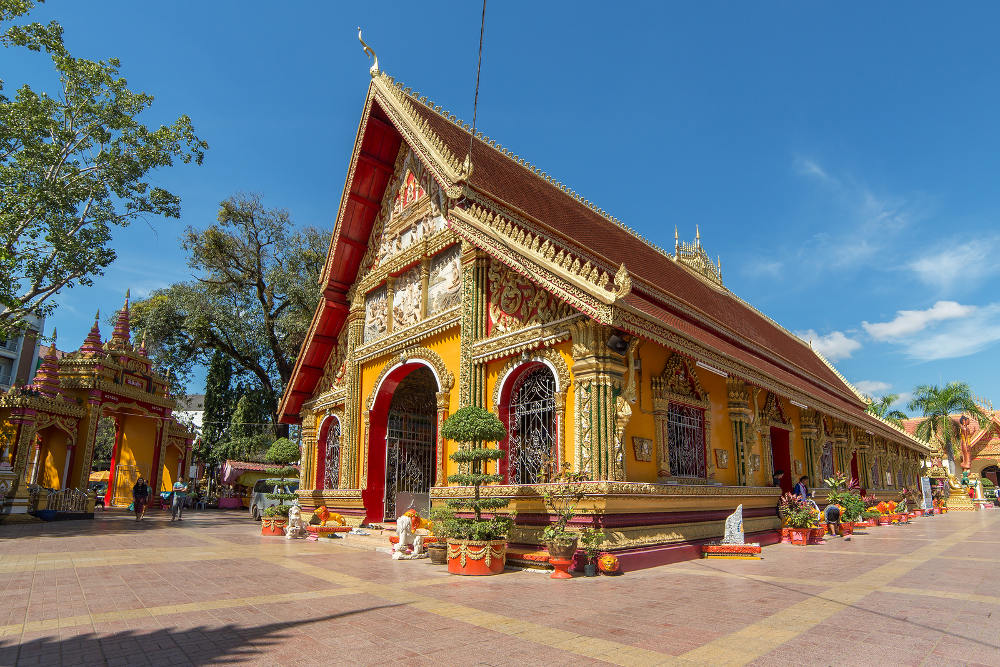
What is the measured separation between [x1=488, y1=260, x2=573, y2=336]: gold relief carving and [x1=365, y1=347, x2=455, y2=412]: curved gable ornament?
1512 millimetres

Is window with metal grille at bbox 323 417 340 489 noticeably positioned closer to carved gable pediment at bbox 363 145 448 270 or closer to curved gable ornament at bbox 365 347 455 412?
curved gable ornament at bbox 365 347 455 412

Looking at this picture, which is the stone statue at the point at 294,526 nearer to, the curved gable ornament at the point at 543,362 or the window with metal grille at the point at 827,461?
the curved gable ornament at the point at 543,362

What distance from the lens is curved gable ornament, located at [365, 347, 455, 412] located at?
1180 centimetres

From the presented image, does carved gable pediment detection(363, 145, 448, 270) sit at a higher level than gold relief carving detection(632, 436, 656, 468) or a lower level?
higher

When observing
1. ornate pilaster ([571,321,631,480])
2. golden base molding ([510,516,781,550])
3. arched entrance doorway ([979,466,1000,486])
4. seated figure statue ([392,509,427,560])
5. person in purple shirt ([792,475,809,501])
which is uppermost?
ornate pilaster ([571,321,631,480])

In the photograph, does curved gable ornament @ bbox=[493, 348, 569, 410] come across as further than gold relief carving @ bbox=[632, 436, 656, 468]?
Yes

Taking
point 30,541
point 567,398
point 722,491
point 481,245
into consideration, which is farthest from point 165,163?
point 722,491

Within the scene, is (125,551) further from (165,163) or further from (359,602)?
(165,163)

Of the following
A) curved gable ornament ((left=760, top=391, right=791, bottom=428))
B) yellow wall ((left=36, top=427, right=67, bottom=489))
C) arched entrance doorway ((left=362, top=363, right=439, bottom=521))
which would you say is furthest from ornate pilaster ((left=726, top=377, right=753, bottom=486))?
yellow wall ((left=36, top=427, right=67, bottom=489))

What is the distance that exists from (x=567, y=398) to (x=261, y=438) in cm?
2281

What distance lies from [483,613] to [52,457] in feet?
71.0

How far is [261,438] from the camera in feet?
92.6

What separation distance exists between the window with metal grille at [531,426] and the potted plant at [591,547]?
1701mm

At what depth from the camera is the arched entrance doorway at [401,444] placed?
14.2 meters
